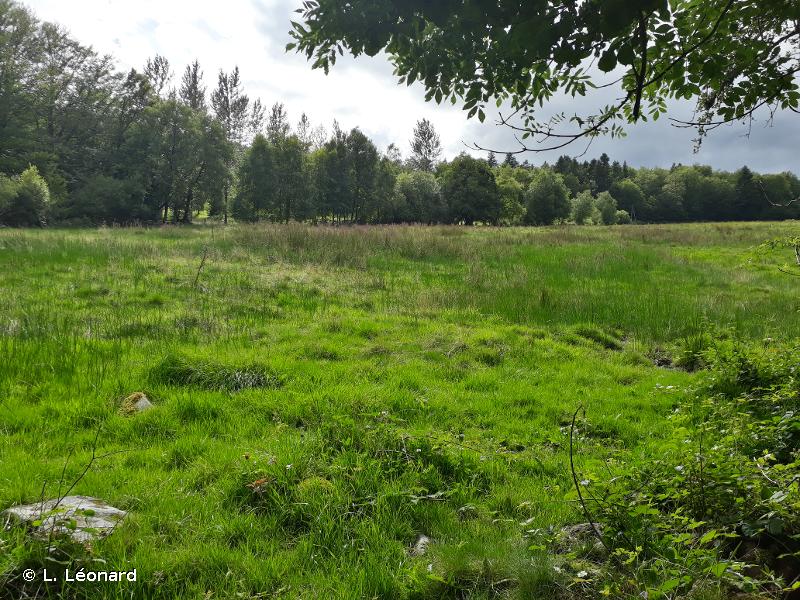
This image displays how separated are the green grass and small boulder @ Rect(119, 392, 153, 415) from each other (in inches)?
6.3

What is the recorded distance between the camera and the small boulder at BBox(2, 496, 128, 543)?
2.50 m

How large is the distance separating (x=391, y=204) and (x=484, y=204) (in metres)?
11.7

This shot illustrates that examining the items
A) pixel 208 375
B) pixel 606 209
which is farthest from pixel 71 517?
pixel 606 209

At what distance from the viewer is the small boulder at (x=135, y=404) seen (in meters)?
4.68

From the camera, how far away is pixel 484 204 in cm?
5400

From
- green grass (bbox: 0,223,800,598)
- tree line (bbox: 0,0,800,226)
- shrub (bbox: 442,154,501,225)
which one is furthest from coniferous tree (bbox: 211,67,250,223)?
green grass (bbox: 0,223,800,598)

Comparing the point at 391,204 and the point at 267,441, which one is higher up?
the point at 391,204

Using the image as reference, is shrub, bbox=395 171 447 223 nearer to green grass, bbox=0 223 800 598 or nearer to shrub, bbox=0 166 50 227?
shrub, bbox=0 166 50 227

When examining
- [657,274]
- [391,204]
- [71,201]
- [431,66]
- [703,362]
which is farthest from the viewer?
[391,204]

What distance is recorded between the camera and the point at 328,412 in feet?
15.7

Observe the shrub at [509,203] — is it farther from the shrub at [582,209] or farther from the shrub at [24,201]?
the shrub at [24,201]

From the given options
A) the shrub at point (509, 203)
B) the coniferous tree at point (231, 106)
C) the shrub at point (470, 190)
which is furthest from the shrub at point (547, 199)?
the coniferous tree at point (231, 106)

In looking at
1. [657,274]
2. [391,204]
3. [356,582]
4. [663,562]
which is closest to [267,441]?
[356,582]

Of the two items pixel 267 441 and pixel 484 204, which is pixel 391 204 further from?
pixel 267 441
